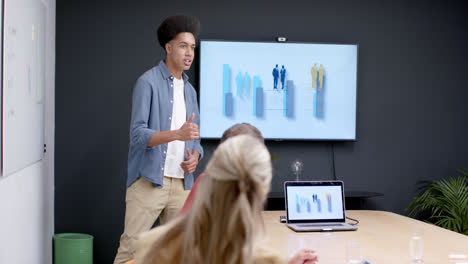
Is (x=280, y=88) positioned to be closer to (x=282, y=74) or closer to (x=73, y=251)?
(x=282, y=74)

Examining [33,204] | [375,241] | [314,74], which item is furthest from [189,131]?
[314,74]

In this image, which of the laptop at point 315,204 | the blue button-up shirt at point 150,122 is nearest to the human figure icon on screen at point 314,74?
the laptop at point 315,204

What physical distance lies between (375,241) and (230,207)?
1.74m

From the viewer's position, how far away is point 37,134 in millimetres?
3529

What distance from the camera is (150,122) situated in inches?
126

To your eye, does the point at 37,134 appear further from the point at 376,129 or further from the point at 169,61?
the point at 376,129

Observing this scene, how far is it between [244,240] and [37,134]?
2.74 meters

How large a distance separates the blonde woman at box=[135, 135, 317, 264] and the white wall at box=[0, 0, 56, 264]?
5.99ft

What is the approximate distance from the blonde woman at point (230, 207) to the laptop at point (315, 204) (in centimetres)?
195

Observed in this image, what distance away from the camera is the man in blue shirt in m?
3.13

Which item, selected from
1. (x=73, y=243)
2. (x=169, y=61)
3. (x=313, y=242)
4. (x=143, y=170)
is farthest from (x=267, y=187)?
(x=73, y=243)

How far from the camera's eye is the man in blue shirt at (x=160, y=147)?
10.3 ft

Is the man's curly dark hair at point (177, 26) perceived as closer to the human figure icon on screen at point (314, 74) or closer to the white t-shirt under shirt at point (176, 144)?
the white t-shirt under shirt at point (176, 144)

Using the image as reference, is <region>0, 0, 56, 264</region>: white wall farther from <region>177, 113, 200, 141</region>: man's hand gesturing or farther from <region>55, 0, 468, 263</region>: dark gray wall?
<region>177, 113, 200, 141</region>: man's hand gesturing
